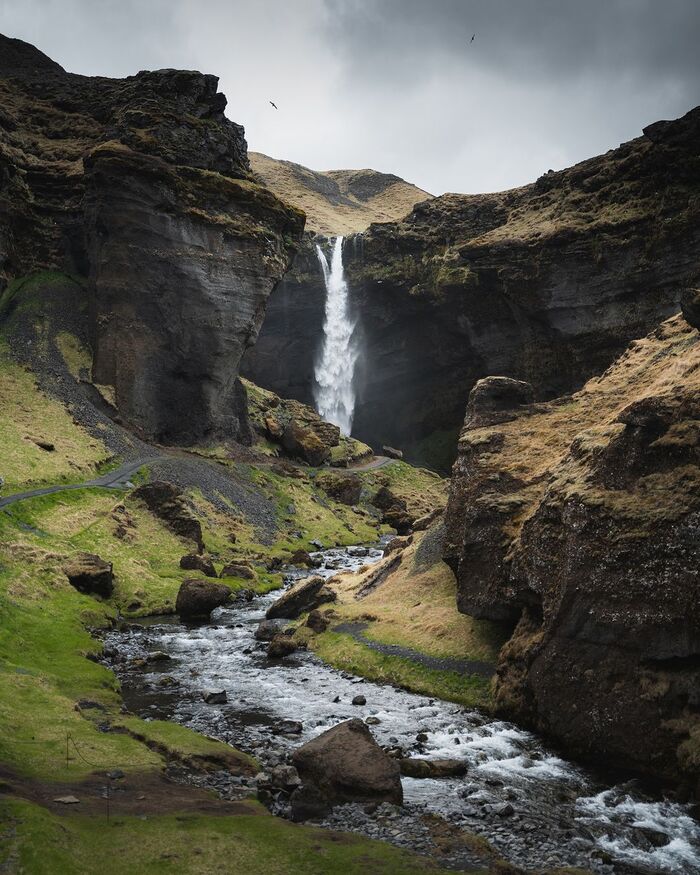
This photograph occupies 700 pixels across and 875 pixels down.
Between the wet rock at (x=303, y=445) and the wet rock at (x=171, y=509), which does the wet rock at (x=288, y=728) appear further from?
the wet rock at (x=303, y=445)

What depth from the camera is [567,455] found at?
1082 inches

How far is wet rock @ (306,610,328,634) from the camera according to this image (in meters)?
36.3

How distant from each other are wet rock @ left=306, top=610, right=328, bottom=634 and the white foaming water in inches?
3991

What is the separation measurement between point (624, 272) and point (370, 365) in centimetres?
5453

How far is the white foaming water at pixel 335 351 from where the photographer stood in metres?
137

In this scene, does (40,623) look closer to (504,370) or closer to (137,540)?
(137,540)

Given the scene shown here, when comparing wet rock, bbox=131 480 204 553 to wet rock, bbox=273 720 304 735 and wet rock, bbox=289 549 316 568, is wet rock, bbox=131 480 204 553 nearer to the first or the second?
wet rock, bbox=289 549 316 568

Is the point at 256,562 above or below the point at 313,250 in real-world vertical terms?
below

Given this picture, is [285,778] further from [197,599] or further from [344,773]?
[197,599]

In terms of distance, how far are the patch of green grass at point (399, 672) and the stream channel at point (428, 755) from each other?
25.3 inches

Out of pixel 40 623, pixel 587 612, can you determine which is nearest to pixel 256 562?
pixel 40 623

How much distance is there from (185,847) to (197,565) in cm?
4128

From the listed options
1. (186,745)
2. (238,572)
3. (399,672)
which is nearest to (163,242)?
(238,572)

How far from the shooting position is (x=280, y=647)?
33719mm
